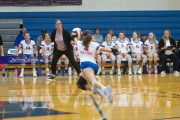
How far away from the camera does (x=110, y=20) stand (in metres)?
20.5

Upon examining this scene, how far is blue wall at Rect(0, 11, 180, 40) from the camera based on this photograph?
65.7ft

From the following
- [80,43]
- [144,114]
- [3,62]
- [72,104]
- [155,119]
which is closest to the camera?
[155,119]

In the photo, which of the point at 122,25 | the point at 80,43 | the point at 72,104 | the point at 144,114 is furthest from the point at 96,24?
the point at 144,114

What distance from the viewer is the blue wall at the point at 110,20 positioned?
20031 millimetres

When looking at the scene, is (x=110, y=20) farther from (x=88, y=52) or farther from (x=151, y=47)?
(x=88, y=52)

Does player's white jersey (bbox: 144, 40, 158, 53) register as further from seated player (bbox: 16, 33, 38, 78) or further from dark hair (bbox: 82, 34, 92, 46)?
dark hair (bbox: 82, 34, 92, 46)

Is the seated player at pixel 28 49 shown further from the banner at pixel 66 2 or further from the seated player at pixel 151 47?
the banner at pixel 66 2

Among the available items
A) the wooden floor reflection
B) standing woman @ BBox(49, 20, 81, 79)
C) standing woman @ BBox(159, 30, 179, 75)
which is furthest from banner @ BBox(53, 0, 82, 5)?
the wooden floor reflection

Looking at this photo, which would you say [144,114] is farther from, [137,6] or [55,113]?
[137,6]

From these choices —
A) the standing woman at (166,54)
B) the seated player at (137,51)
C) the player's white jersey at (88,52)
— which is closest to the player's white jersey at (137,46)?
the seated player at (137,51)

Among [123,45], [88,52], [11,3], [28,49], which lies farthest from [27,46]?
[88,52]

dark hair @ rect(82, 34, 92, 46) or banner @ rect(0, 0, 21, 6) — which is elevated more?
banner @ rect(0, 0, 21, 6)

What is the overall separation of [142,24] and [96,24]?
2.12 m

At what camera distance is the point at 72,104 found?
768 cm
